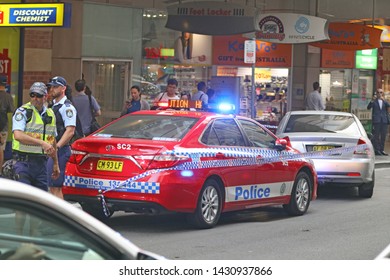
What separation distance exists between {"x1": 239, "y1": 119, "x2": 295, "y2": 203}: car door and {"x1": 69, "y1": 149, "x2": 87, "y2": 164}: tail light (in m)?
2.23

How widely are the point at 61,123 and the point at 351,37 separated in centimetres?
1426

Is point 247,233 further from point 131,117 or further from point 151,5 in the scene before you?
point 151,5

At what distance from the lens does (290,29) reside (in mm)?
19953

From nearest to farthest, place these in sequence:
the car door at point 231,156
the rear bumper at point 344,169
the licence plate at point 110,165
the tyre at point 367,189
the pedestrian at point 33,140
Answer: the pedestrian at point 33,140 < the licence plate at point 110,165 < the car door at point 231,156 < the rear bumper at point 344,169 < the tyre at point 367,189

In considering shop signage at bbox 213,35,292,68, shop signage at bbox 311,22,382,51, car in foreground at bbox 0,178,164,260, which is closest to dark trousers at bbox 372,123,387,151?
shop signage at bbox 311,22,382,51

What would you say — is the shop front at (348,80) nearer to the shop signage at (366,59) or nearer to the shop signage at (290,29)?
the shop signage at (366,59)

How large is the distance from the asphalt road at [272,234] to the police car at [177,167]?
0.34 metres

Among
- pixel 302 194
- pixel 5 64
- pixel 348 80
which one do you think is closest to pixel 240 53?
pixel 348 80

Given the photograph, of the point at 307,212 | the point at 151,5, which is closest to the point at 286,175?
the point at 307,212

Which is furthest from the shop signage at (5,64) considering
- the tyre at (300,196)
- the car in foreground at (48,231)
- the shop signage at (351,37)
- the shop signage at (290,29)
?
the car in foreground at (48,231)

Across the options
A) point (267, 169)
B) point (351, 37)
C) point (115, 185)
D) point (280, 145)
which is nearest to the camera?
point (115, 185)

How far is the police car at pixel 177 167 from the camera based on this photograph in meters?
9.95

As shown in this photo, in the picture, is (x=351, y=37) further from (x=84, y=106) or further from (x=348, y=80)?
(x=84, y=106)

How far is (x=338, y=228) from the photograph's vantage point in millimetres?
11195
